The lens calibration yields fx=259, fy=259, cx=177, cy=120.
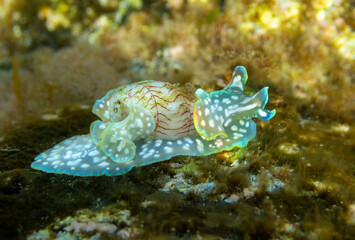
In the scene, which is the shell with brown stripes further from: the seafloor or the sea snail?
the seafloor

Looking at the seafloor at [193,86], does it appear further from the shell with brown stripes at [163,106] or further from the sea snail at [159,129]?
the shell with brown stripes at [163,106]

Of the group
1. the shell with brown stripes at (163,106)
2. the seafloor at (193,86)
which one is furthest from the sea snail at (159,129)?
the seafloor at (193,86)

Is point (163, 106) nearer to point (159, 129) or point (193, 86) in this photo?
point (159, 129)

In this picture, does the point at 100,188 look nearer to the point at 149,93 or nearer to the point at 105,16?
the point at 149,93

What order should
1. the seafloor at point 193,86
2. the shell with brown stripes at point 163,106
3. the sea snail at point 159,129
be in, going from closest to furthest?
1. the seafloor at point 193,86
2. the sea snail at point 159,129
3. the shell with brown stripes at point 163,106

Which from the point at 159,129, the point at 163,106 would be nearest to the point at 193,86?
the point at 163,106

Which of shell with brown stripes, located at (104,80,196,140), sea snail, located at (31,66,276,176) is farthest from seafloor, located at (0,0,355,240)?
shell with brown stripes, located at (104,80,196,140)
